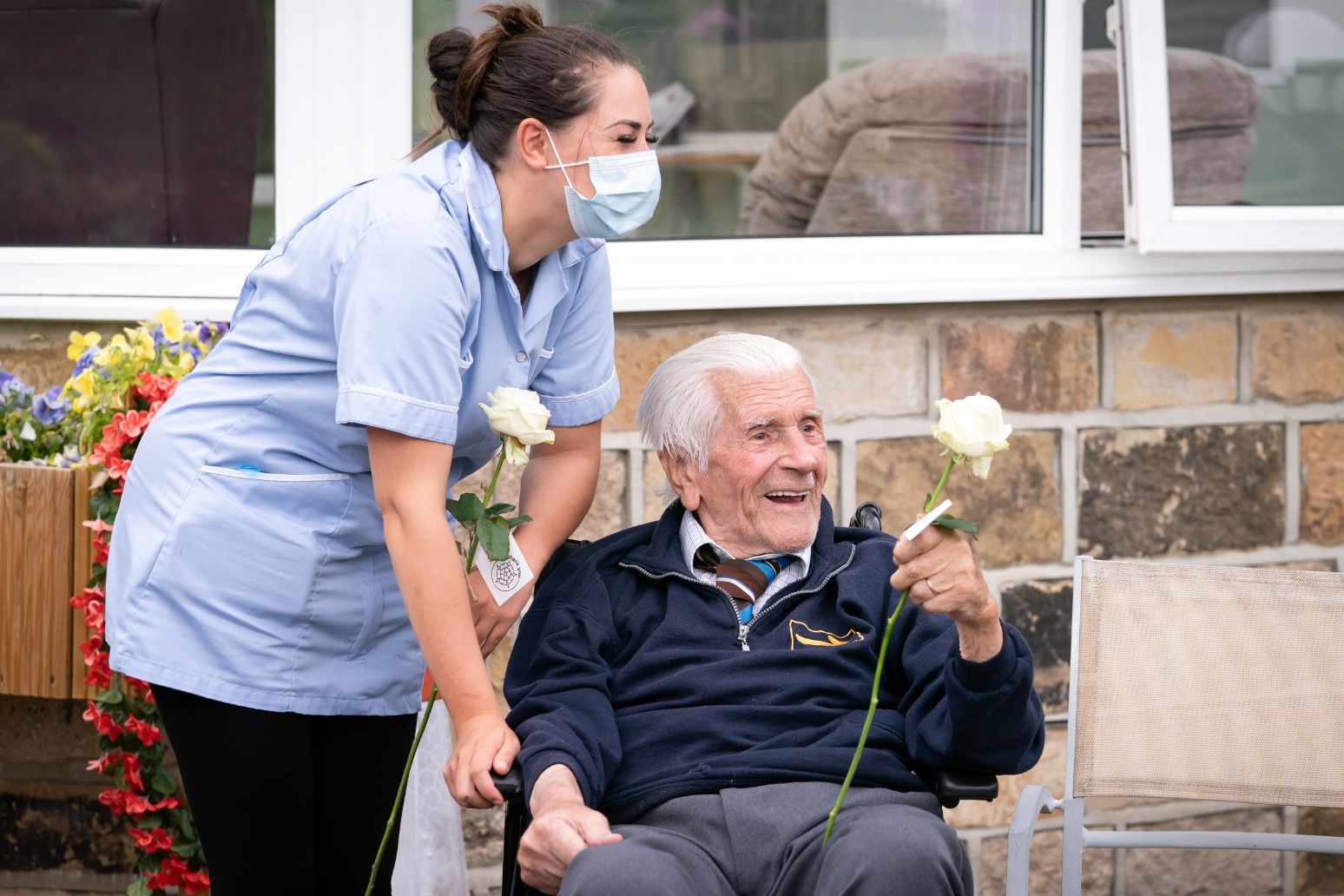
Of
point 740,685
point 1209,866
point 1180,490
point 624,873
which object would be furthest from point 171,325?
point 1209,866

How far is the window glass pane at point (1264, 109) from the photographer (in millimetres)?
3641

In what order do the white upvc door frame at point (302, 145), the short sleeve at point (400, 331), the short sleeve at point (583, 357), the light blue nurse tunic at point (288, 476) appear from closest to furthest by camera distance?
the short sleeve at point (400, 331) → the light blue nurse tunic at point (288, 476) → the short sleeve at point (583, 357) → the white upvc door frame at point (302, 145)

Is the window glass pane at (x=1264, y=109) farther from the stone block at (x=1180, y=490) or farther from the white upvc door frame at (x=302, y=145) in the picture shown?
the white upvc door frame at (x=302, y=145)

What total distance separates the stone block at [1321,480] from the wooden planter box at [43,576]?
2.77 m

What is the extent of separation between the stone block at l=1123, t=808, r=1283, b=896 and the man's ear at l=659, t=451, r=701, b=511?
5.66 ft

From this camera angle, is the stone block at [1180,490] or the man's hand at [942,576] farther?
the stone block at [1180,490]

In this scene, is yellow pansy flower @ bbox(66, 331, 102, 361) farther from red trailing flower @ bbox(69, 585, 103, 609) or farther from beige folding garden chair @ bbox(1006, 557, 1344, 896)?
beige folding garden chair @ bbox(1006, 557, 1344, 896)

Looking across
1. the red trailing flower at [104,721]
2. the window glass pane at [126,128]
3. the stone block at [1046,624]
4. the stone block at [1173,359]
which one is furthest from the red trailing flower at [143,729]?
the stone block at [1173,359]

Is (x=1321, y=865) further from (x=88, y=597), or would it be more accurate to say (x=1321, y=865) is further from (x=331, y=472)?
(x=88, y=597)

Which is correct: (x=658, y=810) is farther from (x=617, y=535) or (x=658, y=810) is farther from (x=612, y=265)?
(x=612, y=265)

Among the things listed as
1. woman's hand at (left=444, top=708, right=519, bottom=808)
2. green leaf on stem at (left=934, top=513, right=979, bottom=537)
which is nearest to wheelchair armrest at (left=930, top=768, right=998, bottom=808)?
green leaf on stem at (left=934, top=513, right=979, bottom=537)

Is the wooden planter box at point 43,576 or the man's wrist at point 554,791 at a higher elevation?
the wooden planter box at point 43,576

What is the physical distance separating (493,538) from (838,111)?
235cm

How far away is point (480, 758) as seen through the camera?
1.93 m
